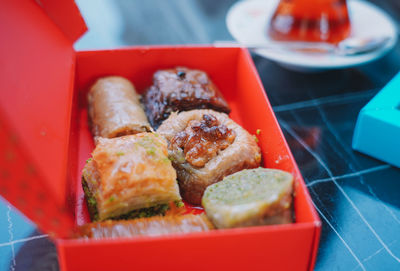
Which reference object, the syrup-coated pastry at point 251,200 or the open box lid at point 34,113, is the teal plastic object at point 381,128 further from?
the open box lid at point 34,113

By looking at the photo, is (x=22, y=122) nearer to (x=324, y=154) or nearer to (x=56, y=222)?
(x=56, y=222)

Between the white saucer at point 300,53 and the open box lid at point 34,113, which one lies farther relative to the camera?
the white saucer at point 300,53

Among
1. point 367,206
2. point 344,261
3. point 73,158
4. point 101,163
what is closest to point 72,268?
point 101,163

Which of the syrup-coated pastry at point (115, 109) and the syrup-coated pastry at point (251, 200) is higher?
the syrup-coated pastry at point (115, 109)

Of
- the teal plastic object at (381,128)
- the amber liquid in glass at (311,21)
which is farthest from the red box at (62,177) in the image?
the amber liquid in glass at (311,21)

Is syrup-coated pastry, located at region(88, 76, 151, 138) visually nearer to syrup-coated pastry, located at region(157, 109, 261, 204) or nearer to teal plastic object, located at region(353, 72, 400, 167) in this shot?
syrup-coated pastry, located at region(157, 109, 261, 204)
